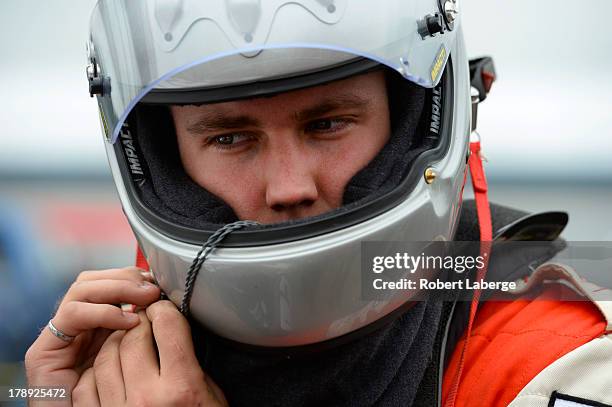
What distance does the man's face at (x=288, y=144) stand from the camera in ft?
3.76

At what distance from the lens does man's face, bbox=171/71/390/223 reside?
1.14 meters

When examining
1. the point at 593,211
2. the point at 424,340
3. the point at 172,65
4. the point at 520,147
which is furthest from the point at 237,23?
the point at 593,211

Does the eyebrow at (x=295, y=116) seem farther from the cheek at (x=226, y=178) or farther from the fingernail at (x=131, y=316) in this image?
the fingernail at (x=131, y=316)

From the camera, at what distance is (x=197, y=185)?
4.22 ft

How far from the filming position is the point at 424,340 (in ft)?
4.19

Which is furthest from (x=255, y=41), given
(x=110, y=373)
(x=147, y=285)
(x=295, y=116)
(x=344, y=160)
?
(x=110, y=373)

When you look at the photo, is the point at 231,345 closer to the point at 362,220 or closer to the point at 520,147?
the point at 362,220

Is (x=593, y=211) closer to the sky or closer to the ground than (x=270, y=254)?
closer to the ground

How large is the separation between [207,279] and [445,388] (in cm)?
51

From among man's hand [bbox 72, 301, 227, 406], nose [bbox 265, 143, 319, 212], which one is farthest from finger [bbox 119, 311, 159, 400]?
nose [bbox 265, 143, 319, 212]

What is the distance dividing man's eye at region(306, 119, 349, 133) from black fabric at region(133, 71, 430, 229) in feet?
0.30

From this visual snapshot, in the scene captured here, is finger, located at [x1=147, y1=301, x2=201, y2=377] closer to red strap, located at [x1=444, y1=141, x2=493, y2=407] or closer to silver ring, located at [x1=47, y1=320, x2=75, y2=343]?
silver ring, located at [x1=47, y1=320, x2=75, y2=343]

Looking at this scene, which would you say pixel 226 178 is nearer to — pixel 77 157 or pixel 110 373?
pixel 110 373

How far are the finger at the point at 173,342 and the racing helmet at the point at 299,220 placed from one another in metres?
0.03
